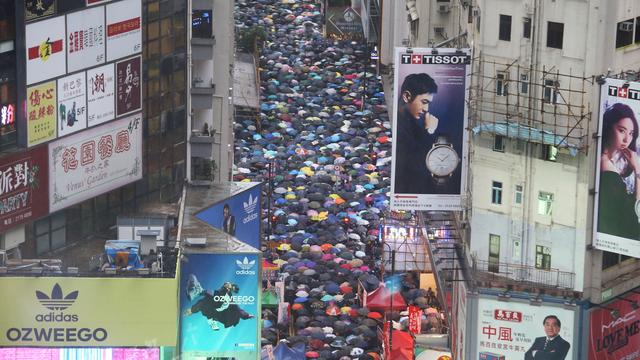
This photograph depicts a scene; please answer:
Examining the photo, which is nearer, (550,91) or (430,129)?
(550,91)

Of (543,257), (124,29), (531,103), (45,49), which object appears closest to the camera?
(45,49)

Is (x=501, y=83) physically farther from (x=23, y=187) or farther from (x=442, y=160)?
(x=23, y=187)

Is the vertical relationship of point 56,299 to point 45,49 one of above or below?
below

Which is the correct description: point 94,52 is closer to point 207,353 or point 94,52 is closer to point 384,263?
point 207,353

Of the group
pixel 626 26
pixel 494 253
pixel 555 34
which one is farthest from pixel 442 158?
pixel 626 26

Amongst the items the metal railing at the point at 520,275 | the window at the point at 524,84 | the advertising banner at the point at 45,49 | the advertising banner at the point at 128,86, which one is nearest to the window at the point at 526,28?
the window at the point at 524,84

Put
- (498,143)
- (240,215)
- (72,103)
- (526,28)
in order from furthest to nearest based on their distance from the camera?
→ (240,215) → (498,143) → (526,28) → (72,103)

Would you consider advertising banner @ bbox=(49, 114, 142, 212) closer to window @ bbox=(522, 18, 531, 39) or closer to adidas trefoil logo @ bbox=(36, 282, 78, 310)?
adidas trefoil logo @ bbox=(36, 282, 78, 310)
